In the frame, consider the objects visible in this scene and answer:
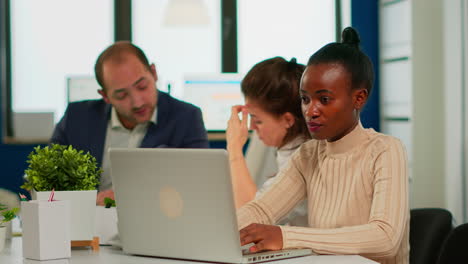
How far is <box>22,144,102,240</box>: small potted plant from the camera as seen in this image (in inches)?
62.5

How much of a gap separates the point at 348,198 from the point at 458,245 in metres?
0.26

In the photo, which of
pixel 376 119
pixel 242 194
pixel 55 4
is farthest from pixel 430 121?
pixel 55 4

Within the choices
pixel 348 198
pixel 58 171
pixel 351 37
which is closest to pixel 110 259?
pixel 58 171

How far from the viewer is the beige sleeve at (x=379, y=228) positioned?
1430 millimetres

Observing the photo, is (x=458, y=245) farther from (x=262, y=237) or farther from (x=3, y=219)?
(x=3, y=219)

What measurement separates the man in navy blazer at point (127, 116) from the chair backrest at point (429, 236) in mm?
996

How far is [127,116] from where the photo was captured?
7.97ft

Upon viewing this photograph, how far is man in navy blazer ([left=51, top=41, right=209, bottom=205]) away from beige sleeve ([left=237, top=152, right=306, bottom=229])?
28.8 inches

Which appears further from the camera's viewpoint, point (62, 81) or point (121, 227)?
point (62, 81)

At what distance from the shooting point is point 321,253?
1439mm

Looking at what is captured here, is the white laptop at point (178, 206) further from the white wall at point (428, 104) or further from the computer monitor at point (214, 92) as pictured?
the computer monitor at point (214, 92)

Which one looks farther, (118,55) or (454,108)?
(454,108)

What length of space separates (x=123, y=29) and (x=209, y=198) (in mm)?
5111

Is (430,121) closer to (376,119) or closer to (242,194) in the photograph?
(376,119)
